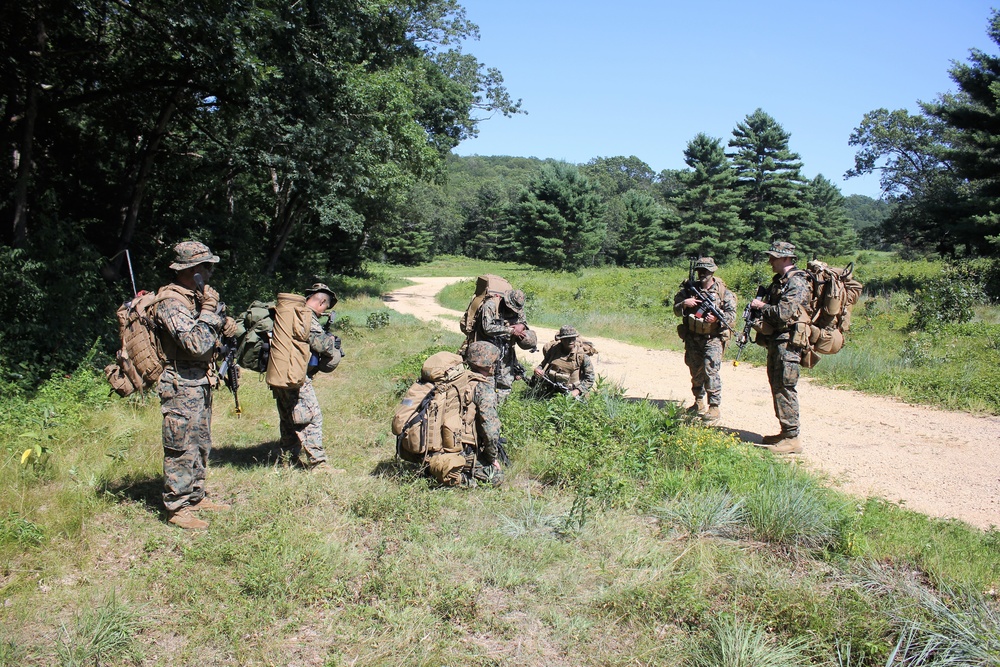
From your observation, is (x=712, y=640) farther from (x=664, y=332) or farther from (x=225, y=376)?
(x=664, y=332)

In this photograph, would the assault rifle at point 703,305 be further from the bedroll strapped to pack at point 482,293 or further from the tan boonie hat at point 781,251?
the bedroll strapped to pack at point 482,293

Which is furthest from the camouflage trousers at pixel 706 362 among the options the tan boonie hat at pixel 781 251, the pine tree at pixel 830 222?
the pine tree at pixel 830 222

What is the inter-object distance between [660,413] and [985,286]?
15888 mm

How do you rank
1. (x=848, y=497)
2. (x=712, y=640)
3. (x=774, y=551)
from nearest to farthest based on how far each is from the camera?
(x=712, y=640), (x=774, y=551), (x=848, y=497)

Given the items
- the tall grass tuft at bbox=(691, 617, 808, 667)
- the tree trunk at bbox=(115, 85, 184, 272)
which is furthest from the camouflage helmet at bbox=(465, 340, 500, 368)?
the tree trunk at bbox=(115, 85, 184, 272)

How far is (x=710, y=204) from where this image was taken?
45.1 meters

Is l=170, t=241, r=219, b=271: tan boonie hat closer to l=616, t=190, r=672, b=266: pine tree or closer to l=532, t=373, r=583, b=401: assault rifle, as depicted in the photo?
l=532, t=373, r=583, b=401: assault rifle

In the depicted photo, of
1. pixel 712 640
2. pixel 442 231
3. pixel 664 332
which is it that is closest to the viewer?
pixel 712 640

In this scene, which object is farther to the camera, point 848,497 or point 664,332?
point 664,332

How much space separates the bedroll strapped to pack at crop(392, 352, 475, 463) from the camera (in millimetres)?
5391

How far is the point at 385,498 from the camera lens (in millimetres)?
5180

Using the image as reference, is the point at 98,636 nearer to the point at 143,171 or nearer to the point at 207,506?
the point at 207,506

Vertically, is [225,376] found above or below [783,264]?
below

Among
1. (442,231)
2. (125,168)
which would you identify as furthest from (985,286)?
(442,231)
